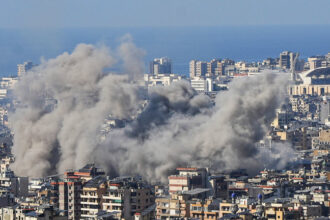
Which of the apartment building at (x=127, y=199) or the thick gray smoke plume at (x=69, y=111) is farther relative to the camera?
the thick gray smoke plume at (x=69, y=111)

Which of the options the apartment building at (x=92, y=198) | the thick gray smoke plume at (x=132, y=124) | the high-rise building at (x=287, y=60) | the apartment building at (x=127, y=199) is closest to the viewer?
the apartment building at (x=127, y=199)

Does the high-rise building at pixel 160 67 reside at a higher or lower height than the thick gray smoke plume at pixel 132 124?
higher

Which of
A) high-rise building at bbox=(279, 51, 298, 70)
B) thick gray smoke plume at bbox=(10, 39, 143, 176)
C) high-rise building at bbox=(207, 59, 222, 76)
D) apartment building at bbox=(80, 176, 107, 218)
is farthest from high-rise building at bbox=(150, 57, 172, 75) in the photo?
apartment building at bbox=(80, 176, 107, 218)

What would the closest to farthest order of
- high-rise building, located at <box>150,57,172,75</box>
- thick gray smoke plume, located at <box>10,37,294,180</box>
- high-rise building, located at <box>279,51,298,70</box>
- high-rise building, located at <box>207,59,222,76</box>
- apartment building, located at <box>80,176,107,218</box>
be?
apartment building, located at <box>80,176,107,218</box>, thick gray smoke plume, located at <box>10,37,294,180</box>, high-rise building, located at <box>279,51,298,70</box>, high-rise building, located at <box>207,59,222,76</box>, high-rise building, located at <box>150,57,172,75</box>

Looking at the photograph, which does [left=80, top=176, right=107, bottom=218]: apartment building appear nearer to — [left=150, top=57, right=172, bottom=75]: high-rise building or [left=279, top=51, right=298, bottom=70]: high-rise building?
[left=279, top=51, right=298, bottom=70]: high-rise building

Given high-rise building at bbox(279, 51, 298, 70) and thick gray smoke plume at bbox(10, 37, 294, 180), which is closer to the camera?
thick gray smoke plume at bbox(10, 37, 294, 180)

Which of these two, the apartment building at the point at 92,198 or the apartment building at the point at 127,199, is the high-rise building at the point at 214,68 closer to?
the apartment building at the point at 92,198

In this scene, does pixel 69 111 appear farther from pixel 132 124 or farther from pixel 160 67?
pixel 160 67

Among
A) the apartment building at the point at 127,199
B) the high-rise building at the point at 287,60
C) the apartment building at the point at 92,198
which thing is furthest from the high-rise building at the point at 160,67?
the apartment building at the point at 127,199

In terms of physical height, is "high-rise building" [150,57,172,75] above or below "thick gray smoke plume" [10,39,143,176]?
above

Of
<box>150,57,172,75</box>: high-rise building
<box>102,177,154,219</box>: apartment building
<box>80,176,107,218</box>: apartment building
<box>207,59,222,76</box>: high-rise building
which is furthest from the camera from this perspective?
<box>150,57,172,75</box>: high-rise building
